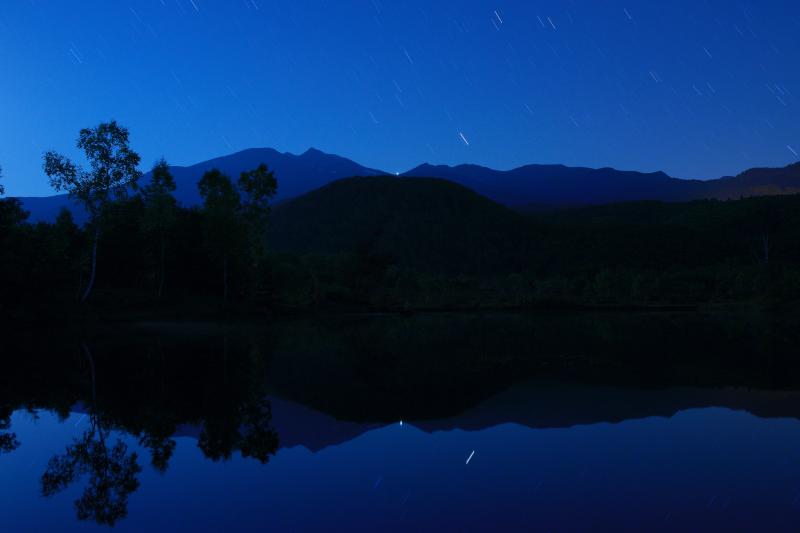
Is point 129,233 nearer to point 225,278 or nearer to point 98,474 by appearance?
point 225,278

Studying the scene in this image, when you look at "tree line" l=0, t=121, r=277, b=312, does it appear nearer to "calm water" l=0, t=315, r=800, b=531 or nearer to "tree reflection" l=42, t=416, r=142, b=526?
"calm water" l=0, t=315, r=800, b=531

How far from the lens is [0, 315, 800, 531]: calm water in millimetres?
8844

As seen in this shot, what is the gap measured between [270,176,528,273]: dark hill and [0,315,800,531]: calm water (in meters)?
107

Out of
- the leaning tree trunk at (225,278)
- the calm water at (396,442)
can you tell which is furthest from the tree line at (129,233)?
the calm water at (396,442)

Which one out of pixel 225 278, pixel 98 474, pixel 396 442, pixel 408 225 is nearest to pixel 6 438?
pixel 98 474

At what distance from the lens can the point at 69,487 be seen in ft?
32.8

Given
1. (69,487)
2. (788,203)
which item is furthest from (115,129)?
(788,203)

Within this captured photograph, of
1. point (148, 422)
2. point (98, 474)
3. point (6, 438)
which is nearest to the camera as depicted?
point (98, 474)

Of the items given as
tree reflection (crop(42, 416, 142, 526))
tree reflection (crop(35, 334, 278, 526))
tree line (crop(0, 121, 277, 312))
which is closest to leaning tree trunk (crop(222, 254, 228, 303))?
tree line (crop(0, 121, 277, 312))

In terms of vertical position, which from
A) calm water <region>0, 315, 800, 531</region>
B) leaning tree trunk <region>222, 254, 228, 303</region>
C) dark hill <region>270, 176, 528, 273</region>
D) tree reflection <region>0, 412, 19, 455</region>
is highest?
dark hill <region>270, 176, 528, 273</region>

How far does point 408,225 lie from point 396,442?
142322 mm

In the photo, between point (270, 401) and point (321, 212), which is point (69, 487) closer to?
point (270, 401)

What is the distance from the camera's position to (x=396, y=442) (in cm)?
1314

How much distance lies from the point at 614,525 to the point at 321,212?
167332 mm
